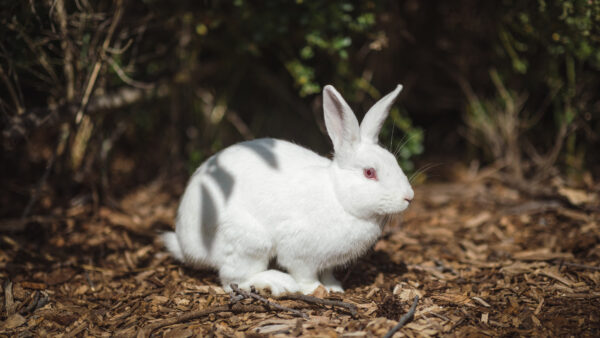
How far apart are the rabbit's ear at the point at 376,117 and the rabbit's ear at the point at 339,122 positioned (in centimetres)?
9

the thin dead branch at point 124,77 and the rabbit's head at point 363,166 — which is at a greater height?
the thin dead branch at point 124,77

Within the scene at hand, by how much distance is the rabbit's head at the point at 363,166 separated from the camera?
2.99 meters

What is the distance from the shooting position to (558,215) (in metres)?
4.66

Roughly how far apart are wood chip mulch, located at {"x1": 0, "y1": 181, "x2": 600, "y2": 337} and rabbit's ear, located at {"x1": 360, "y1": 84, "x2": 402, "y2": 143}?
1.13 metres

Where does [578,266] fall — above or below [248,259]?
below

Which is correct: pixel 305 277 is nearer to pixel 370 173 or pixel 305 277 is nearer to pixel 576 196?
pixel 370 173

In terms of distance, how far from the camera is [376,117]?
317 cm

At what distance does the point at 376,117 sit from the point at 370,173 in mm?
404

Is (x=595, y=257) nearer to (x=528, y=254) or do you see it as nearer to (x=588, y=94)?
(x=528, y=254)

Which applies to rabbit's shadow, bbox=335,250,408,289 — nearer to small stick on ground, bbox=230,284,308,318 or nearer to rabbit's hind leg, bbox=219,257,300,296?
rabbit's hind leg, bbox=219,257,300,296

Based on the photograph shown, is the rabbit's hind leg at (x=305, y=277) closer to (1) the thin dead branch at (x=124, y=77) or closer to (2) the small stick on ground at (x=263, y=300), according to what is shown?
(2) the small stick on ground at (x=263, y=300)

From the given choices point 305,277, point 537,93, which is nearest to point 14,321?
point 305,277

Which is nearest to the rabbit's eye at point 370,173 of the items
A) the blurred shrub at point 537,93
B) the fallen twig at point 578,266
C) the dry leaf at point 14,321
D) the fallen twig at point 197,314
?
the fallen twig at point 197,314

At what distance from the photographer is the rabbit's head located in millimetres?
2986
